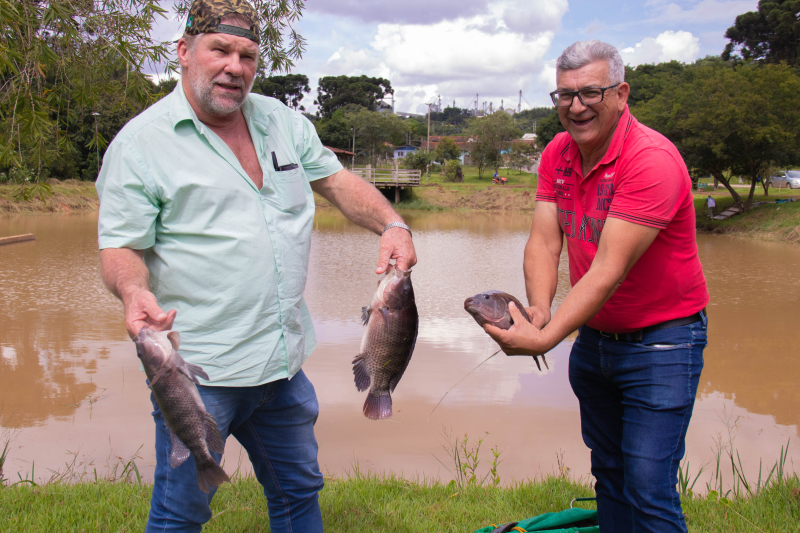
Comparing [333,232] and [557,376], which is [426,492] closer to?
[557,376]

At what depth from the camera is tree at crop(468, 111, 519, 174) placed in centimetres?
5450

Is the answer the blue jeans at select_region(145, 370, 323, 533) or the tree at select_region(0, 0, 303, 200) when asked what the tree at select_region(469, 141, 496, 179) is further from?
the blue jeans at select_region(145, 370, 323, 533)

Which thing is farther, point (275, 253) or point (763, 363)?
point (763, 363)

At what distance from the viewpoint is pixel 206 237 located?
234 cm

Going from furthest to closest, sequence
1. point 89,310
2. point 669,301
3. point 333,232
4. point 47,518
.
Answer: point 333,232, point 89,310, point 47,518, point 669,301

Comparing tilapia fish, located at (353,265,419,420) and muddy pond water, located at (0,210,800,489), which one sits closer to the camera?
tilapia fish, located at (353,265,419,420)

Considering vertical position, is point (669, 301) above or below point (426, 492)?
above

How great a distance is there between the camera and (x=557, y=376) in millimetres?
7953

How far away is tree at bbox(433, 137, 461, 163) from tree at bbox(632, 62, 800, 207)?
3571 cm

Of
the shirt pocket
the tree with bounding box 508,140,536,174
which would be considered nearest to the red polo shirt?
the shirt pocket

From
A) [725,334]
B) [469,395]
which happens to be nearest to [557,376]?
[469,395]

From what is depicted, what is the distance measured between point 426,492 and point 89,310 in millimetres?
9023

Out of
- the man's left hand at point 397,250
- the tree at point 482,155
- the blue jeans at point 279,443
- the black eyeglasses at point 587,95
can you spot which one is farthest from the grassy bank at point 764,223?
the tree at point 482,155

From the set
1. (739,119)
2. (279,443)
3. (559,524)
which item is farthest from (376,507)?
(739,119)
